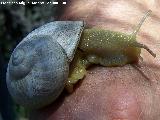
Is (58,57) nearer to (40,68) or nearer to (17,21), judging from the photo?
(40,68)

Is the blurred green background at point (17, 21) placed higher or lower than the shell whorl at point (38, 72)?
lower

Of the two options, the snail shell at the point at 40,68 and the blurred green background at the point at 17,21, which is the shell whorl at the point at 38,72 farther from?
the blurred green background at the point at 17,21

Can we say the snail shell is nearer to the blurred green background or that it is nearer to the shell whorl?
the shell whorl

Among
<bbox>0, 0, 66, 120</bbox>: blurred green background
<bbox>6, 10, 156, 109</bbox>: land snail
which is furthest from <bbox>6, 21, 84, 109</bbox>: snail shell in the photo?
<bbox>0, 0, 66, 120</bbox>: blurred green background

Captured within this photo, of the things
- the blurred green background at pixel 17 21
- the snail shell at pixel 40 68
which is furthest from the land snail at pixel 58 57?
the blurred green background at pixel 17 21

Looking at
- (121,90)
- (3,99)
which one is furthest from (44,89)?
(3,99)

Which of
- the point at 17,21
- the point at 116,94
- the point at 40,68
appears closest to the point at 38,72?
the point at 40,68

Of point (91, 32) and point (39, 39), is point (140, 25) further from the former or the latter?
point (39, 39)
